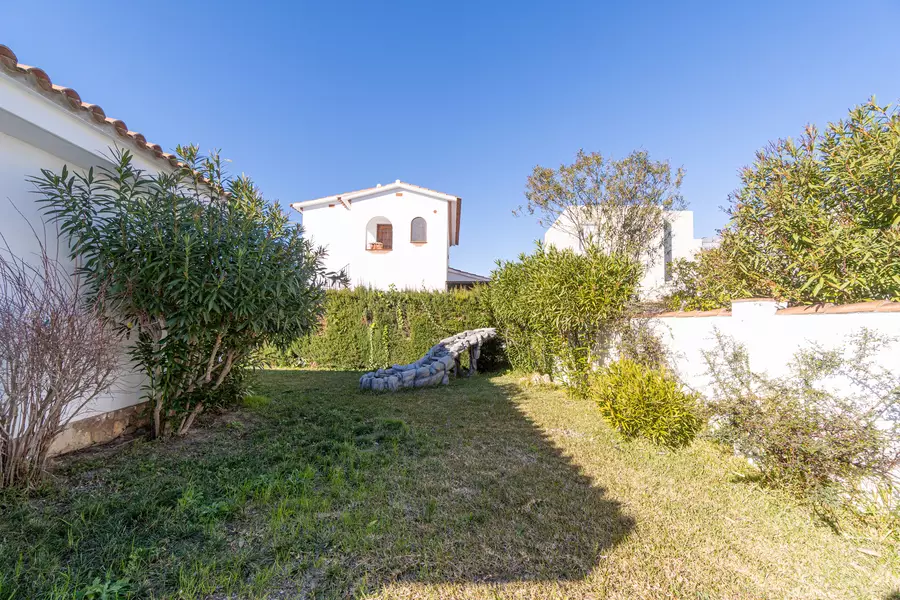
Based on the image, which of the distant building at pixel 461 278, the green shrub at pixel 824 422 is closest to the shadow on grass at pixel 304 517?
the green shrub at pixel 824 422

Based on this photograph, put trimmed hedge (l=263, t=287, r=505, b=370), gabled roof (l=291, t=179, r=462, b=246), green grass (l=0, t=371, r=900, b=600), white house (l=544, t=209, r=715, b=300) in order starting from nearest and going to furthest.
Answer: green grass (l=0, t=371, r=900, b=600), trimmed hedge (l=263, t=287, r=505, b=370), gabled roof (l=291, t=179, r=462, b=246), white house (l=544, t=209, r=715, b=300)

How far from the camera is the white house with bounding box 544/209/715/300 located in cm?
1983

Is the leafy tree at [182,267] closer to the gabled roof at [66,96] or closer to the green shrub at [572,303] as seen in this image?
the gabled roof at [66,96]

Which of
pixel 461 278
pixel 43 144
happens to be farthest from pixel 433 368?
pixel 461 278

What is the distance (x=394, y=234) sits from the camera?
60.8 ft

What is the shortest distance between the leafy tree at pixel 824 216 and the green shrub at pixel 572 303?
5.90ft

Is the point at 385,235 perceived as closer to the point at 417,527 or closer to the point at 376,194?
the point at 376,194

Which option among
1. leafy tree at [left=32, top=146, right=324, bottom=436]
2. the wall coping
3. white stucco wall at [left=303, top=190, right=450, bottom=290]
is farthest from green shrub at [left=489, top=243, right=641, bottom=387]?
white stucco wall at [left=303, top=190, right=450, bottom=290]

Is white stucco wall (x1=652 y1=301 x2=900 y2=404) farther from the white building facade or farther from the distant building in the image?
the distant building

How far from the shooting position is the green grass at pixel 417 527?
2305 millimetres

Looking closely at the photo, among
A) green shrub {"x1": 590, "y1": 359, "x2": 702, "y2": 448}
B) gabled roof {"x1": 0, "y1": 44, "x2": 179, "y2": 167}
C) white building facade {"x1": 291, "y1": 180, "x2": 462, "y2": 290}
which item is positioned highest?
white building facade {"x1": 291, "y1": 180, "x2": 462, "y2": 290}

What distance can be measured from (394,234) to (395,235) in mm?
75

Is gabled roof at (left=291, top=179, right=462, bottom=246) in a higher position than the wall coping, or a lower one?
higher

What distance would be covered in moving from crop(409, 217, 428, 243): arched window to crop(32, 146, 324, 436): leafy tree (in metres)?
13.5
